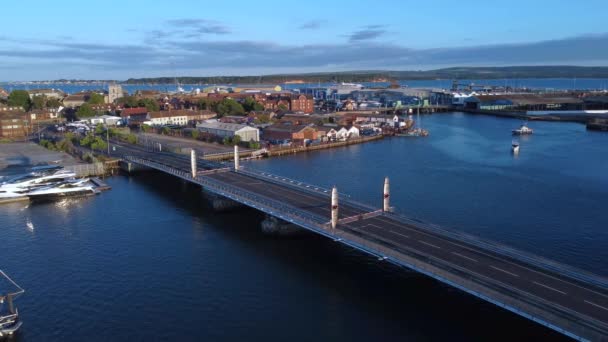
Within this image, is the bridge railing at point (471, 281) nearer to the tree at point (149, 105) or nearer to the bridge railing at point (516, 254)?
the bridge railing at point (516, 254)

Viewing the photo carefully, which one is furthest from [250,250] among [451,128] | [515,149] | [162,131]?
[451,128]

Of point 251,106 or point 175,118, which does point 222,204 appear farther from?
point 251,106

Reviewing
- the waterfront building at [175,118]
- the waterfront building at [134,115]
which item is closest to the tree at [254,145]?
the waterfront building at [175,118]

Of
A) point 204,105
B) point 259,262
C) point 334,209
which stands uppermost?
point 204,105

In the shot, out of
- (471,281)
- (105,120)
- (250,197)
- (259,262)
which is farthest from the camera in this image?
(105,120)

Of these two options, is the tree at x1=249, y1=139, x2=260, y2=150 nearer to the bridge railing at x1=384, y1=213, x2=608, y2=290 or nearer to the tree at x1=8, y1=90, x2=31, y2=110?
the bridge railing at x1=384, y1=213, x2=608, y2=290

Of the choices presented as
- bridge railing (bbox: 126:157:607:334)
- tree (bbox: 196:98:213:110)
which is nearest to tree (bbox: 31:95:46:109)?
tree (bbox: 196:98:213:110)

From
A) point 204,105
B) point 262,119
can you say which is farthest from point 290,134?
point 204,105

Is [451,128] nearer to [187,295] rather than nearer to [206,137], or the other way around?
[206,137]
